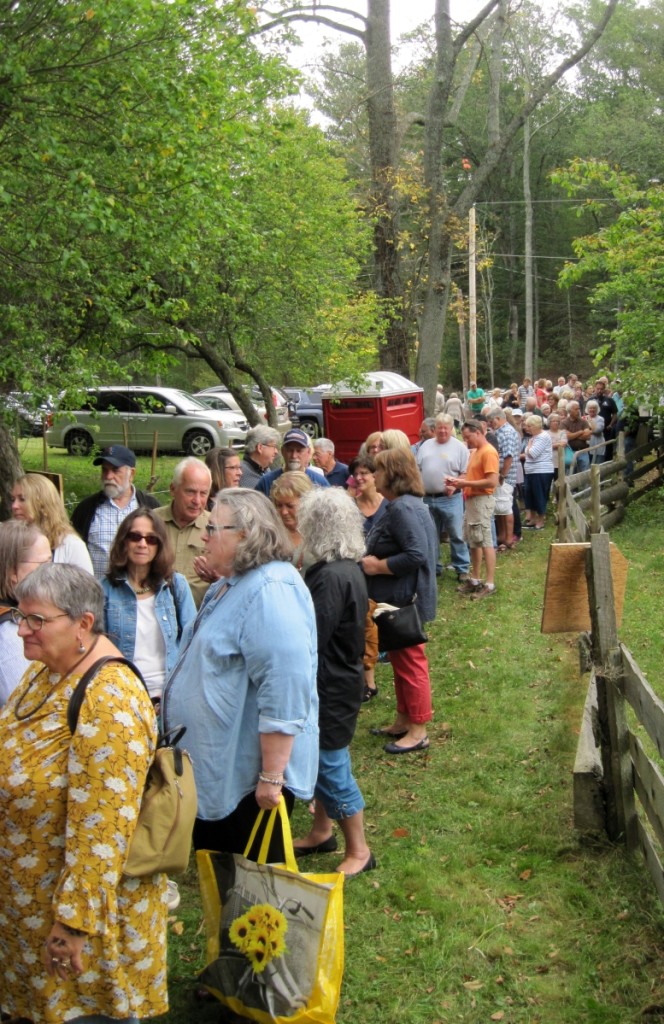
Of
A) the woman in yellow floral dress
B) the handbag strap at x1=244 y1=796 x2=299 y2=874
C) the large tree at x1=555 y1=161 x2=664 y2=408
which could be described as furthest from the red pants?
the large tree at x1=555 y1=161 x2=664 y2=408

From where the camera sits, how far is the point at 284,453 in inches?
274

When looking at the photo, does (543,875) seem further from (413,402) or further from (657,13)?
(657,13)

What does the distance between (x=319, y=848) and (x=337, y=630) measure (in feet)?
4.12

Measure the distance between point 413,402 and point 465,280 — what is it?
40.2m

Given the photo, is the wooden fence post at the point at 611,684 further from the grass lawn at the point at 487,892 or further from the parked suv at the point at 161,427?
the parked suv at the point at 161,427

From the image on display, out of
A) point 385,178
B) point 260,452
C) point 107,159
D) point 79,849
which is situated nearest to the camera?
point 79,849

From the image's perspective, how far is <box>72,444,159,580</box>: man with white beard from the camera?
5.20 m

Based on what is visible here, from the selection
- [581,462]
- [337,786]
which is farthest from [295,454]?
[581,462]

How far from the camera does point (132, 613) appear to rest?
160 inches

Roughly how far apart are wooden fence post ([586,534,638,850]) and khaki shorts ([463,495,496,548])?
536 centimetres

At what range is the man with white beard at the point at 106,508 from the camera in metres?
5.20

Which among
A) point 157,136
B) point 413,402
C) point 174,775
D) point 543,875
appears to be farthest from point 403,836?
point 413,402

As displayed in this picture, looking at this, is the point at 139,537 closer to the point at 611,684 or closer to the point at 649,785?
the point at 611,684

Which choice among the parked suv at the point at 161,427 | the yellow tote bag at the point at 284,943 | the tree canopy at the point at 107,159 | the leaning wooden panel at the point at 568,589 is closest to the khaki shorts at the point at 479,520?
the tree canopy at the point at 107,159
